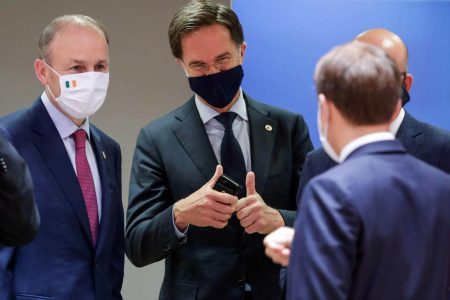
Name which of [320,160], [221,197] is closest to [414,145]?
[320,160]

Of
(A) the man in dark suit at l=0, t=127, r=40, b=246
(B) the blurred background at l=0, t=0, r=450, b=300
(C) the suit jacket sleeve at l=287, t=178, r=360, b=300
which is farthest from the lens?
(B) the blurred background at l=0, t=0, r=450, b=300

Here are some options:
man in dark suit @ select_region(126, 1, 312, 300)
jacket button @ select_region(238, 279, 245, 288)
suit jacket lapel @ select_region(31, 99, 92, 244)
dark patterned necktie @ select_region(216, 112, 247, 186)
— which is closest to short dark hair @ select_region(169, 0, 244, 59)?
man in dark suit @ select_region(126, 1, 312, 300)

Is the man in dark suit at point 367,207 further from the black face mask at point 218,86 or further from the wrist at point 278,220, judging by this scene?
the black face mask at point 218,86

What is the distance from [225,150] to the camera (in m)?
2.64

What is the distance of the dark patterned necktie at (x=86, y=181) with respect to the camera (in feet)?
8.09

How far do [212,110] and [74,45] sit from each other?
1.99 ft

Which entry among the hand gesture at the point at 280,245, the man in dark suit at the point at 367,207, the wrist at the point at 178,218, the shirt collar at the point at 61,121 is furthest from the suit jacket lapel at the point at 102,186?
the man in dark suit at the point at 367,207

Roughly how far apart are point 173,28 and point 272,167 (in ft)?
2.32

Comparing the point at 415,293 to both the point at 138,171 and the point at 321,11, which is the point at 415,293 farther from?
the point at 321,11

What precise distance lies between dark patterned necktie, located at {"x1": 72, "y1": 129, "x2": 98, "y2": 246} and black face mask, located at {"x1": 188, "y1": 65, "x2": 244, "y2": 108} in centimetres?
51

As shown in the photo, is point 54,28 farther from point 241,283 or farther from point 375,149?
point 375,149

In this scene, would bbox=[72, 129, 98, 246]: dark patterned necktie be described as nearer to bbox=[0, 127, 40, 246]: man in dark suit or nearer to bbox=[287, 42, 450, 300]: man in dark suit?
bbox=[0, 127, 40, 246]: man in dark suit

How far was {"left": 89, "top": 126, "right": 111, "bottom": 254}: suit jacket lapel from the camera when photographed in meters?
2.46

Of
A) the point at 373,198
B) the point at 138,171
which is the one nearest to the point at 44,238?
the point at 138,171
